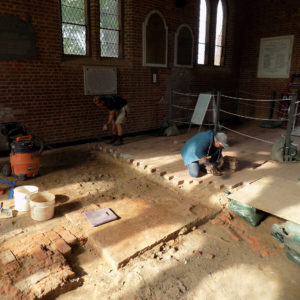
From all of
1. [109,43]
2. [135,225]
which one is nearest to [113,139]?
[109,43]

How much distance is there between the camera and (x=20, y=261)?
267 cm

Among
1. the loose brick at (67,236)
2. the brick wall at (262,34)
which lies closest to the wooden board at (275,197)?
the loose brick at (67,236)

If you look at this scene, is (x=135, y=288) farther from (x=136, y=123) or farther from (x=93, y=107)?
(x=136, y=123)

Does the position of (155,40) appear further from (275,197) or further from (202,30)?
(275,197)

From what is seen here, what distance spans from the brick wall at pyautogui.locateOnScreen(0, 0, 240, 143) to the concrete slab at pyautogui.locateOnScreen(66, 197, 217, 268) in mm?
3028

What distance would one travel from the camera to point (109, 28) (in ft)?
22.4

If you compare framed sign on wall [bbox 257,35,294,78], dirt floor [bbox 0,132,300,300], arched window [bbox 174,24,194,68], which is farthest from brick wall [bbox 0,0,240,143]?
framed sign on wall [bbox 257,35,294,78]

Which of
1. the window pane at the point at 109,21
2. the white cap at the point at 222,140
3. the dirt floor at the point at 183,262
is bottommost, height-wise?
the dirt floor at the point at 183,262

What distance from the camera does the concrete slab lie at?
2904mm

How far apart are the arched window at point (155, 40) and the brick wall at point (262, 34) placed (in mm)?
3978

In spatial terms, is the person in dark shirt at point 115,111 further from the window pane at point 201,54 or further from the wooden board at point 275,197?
the window pane at point 201,54

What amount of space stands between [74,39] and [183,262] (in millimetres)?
5486

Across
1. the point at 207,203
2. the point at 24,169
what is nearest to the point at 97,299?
the point at 207,203

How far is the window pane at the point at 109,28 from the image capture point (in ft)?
21.9
